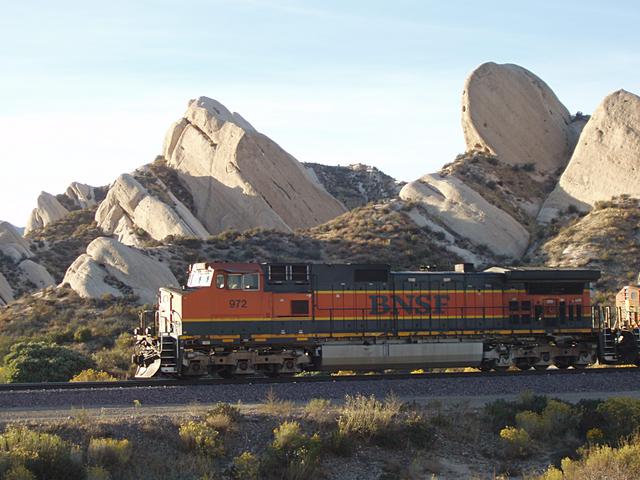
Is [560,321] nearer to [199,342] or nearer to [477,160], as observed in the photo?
[199,342]

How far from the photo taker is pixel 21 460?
46.5 ft

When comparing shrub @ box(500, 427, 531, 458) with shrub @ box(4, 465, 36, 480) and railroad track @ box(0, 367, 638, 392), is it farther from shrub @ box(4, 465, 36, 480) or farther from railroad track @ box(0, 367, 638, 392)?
shrub @ box(4, 465, 36, 480)

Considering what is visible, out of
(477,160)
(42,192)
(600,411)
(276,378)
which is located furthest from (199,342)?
(42,192)

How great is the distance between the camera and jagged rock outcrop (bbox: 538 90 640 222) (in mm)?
58812

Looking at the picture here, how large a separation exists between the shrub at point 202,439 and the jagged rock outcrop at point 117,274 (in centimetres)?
3448

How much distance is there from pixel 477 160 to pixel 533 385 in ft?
144

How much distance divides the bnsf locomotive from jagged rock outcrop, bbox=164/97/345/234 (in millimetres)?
40372

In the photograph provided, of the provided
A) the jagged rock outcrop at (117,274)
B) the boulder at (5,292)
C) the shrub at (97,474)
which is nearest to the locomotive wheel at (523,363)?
the shrub at (97,474)

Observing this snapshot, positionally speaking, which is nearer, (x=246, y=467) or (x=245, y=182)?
(x=246, y=467)

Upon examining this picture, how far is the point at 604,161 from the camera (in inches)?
2370

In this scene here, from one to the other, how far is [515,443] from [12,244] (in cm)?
6120

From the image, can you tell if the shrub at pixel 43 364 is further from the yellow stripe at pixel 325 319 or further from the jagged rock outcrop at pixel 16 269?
the jagged rock outcrop at pixel 16 269

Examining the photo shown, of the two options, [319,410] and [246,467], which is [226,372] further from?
[246,467]

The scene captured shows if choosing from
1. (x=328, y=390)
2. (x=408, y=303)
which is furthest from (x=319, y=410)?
(x=408, y=303)
